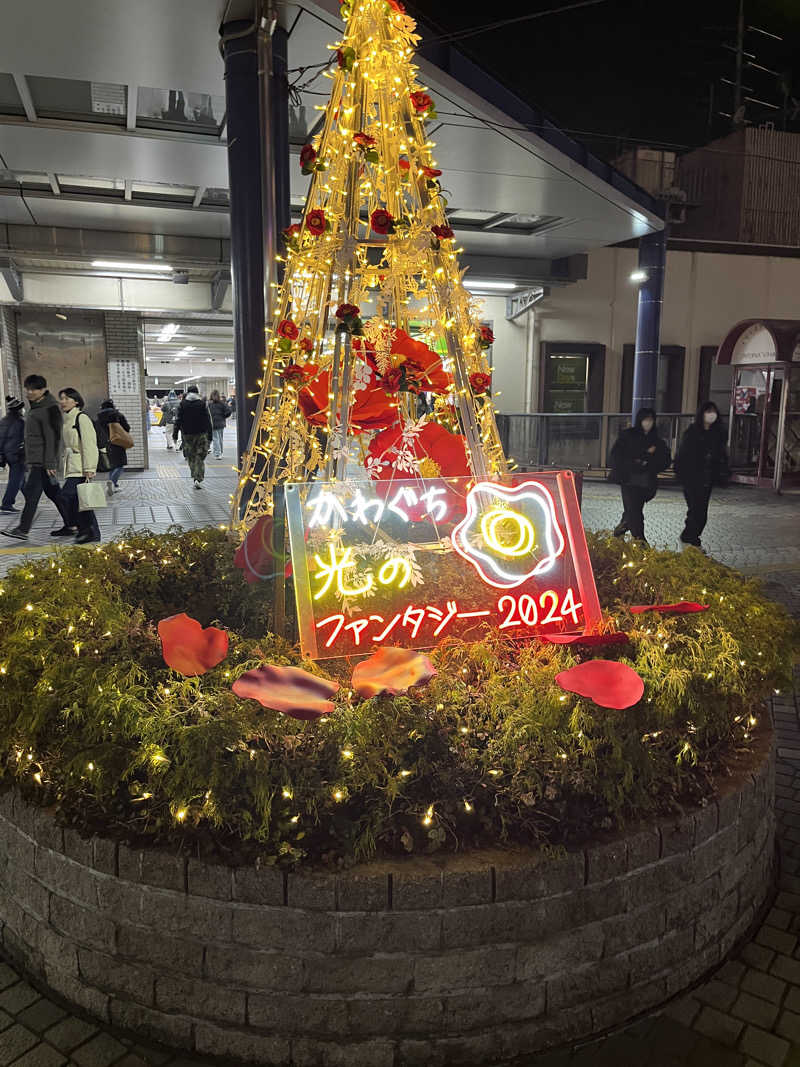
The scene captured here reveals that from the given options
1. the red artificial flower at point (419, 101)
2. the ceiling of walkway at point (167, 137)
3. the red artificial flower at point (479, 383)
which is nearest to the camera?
the red artificial flower at point (419, 101)

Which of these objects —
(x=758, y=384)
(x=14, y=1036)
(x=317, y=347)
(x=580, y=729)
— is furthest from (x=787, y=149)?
(x=14, y=1036)

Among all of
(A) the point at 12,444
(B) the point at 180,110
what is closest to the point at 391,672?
(B) the point at 180,110

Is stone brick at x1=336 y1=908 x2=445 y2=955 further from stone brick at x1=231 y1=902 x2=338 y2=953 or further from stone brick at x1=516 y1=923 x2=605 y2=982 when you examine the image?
stone brick at x1=516 y1=923 x2=605 y2=982

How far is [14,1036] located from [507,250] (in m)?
15.4

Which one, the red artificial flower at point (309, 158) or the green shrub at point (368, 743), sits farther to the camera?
the red artificial flower at point (309, 158)

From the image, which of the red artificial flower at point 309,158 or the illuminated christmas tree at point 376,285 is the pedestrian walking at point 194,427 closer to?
the illuminated christmas tree at point 376,285

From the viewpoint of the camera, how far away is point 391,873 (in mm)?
2189

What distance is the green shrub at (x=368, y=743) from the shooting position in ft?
7.61

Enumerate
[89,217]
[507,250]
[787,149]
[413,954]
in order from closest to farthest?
1. [413,954]
2. [89,217]
3. [507,250]
4. [787,149]

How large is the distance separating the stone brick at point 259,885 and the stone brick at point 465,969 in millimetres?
407

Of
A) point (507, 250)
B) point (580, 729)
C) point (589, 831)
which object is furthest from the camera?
point (507, 250)

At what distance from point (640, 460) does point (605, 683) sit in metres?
6.53

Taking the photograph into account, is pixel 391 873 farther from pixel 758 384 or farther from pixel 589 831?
pixel 758 384

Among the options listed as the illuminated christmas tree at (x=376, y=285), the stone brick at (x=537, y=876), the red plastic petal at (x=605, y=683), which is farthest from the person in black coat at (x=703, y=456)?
the stone brick at (x=537, y=876)
